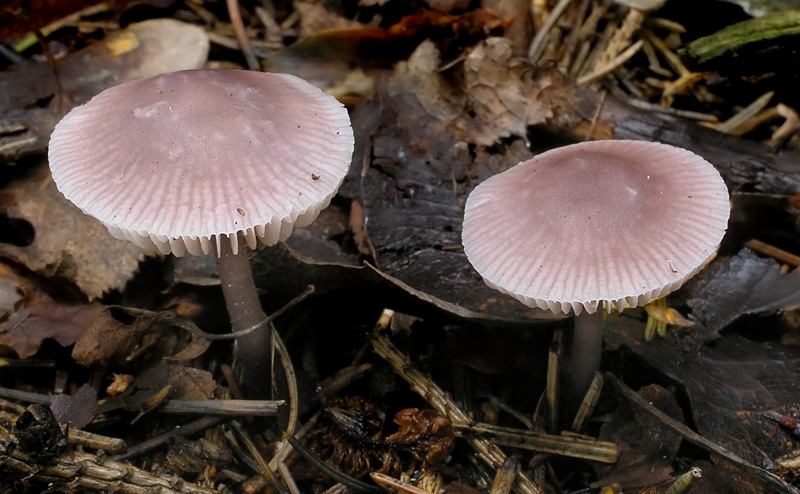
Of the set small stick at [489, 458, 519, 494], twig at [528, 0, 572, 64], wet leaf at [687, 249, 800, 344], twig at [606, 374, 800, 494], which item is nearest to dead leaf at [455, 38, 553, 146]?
twig at [528, 0, 572, 64]

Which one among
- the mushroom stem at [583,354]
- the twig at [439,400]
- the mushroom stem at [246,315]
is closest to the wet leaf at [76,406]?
the mushroom stem at [246,315]

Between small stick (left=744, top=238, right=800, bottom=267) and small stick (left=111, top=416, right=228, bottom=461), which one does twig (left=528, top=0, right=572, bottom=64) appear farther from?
small stick (left=111, top=416, right=228, bottom=461)

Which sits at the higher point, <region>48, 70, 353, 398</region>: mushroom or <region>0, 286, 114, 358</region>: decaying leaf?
<region>48, 70, 353, 398</region>: mushroom

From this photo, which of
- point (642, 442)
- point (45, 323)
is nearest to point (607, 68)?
point (642, 442)

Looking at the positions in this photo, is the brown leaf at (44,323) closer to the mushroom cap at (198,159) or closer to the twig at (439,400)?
the mushroom cap at (198,159)

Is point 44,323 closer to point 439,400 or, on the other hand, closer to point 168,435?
point 168,435

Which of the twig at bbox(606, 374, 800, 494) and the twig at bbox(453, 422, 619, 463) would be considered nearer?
the twig at bbox(606, 374, 800, 494)
